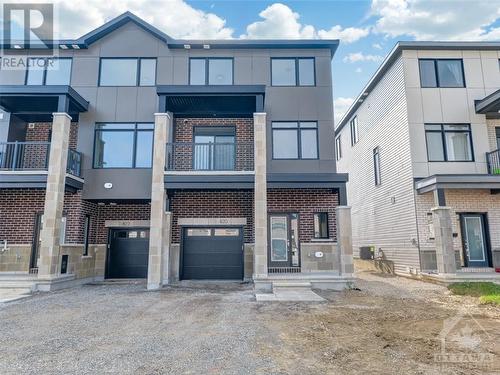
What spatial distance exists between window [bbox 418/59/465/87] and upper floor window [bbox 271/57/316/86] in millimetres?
4753

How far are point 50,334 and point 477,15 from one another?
18009mm

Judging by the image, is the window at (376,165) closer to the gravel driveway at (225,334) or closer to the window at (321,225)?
the window at (321,225)

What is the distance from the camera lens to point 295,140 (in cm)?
1189

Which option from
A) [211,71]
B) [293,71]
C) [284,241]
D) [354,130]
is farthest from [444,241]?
[211,71]

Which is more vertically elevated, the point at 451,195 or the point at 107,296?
the point at 451,195

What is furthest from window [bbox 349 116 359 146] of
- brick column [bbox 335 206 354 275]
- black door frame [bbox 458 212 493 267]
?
brick column [bbox 335 206 354 275]

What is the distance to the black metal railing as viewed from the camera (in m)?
11.3

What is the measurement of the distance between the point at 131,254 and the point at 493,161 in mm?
14720

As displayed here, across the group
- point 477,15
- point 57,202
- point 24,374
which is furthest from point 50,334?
point 477,15

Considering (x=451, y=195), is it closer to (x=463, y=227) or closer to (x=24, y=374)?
(x=463, y=227)

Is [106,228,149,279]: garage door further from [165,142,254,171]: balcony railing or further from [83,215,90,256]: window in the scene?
[165,142,254,171]: balcony railing

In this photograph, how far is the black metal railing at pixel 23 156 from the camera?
37.0ft

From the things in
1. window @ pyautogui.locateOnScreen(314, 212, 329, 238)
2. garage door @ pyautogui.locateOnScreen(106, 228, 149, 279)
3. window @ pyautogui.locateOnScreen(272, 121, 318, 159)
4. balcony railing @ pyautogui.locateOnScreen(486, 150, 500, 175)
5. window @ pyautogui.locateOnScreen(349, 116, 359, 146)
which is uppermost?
window @ pyautogui.locateOnScreen(349, 116, 359, 146)

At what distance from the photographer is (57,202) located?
10.0 m
